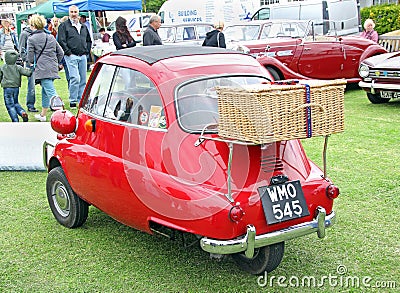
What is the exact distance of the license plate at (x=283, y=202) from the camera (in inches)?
152

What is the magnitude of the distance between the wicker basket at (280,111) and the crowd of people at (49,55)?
579 cm

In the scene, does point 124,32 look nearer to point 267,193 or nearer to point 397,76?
point 397,76

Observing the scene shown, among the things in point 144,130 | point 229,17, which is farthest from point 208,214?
point 229,17

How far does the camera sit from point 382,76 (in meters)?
10.6

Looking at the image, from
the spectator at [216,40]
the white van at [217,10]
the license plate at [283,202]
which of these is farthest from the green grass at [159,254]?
the white van at [217,10]

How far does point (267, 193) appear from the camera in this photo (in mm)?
3908

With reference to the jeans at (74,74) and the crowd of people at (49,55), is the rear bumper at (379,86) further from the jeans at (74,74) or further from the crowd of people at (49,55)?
the jeans at (74,74)

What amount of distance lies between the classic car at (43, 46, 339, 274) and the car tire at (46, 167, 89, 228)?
3 cm

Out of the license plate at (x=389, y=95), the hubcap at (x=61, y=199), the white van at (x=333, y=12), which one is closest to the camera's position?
the hubcap at (x=61, y=199)

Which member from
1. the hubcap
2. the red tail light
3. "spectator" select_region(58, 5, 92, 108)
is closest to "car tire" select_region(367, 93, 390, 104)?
"spectator" select_region(58, 5, 92, 108)

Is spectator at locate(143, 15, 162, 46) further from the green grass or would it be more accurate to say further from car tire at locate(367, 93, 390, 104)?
the green grass

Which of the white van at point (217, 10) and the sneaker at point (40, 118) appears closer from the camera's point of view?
the sneaker at point (40, 118)

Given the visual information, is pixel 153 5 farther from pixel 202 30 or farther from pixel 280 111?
pixel 280 111

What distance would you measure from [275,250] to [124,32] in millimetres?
8666
